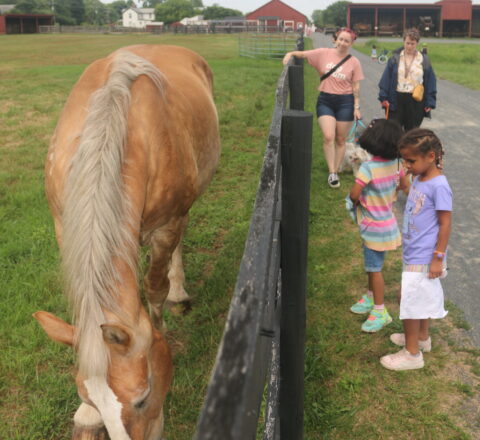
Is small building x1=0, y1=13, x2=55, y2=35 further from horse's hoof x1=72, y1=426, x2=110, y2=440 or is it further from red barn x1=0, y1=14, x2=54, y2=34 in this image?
horse's hoof x1=72, y1=426, x2=110, y2=440

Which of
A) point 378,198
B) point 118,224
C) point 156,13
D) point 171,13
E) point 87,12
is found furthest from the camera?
point 156,13

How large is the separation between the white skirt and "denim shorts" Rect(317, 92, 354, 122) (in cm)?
359

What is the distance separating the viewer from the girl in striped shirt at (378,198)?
3.25m

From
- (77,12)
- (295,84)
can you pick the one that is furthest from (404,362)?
(77,12)

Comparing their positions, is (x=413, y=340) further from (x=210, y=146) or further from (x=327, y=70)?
(x=327, y=70)

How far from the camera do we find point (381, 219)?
11.0 ft

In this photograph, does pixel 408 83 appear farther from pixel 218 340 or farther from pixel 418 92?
pixel 218 340

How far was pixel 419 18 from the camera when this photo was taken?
54938 mm

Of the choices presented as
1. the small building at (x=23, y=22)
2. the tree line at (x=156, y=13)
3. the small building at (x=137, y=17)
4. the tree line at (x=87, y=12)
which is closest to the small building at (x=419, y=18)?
the tree line at (x=156, y=13)

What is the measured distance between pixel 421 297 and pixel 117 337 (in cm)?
190

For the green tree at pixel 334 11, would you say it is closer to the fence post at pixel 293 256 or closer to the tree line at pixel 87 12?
the tree line at pixel 87 12

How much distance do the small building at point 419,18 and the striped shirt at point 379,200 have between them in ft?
185

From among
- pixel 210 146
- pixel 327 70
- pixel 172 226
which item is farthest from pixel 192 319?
pixel 327 70

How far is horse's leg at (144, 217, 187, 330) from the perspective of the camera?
118 inches
